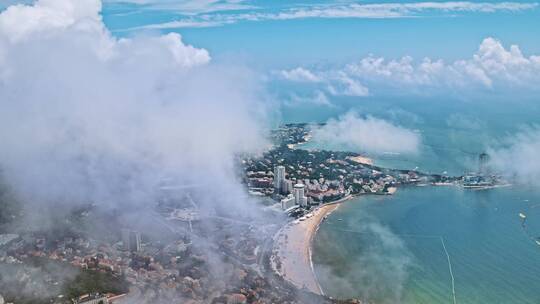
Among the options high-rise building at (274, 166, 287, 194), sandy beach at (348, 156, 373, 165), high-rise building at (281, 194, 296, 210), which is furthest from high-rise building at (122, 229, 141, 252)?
sandy beach at (348, 156, 373, 165)

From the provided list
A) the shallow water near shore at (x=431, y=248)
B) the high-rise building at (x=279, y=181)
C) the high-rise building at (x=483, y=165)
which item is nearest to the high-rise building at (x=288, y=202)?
the high-rise building at (x=279, y=181)

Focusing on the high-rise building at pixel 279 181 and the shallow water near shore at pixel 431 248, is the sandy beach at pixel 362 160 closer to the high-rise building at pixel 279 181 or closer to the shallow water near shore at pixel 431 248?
the shallow water near shore at pixel 431 248

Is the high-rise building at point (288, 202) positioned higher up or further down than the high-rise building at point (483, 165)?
higher up

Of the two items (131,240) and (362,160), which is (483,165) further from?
(131,240)

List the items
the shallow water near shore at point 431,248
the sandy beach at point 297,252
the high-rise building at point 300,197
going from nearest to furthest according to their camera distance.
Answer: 1. the shallow water near shore at point 431,248
2. the sandy beach at point 297,252
3. the high-rise building at point 300,197

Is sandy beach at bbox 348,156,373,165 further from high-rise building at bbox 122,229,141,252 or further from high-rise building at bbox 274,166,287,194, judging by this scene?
high-rise building at bbox 122,229,141,252

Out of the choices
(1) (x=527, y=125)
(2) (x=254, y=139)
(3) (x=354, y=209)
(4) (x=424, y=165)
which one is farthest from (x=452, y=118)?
(3) (x=354, y=209)

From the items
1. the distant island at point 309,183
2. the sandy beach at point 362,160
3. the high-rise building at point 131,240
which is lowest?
the sandy beach at point 362,160
